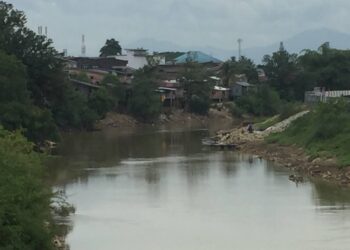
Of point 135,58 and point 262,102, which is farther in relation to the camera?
point 135,58

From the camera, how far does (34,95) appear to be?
3859cm

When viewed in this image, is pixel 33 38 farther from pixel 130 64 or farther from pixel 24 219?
pixel 130 64

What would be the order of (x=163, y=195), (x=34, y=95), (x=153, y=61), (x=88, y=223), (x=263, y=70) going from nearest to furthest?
(x=88, y=223)
(x=163, y=195)
(x=34, y=95)
(x=153, y=61)
(x=263, y=70)

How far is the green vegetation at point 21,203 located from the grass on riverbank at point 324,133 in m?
15.4

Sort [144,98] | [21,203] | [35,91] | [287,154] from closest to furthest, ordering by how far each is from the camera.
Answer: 1. [21,203]
2. [287,154]
3. [35,91]
4. [144,98]

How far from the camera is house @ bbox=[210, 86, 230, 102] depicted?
67.6 metres

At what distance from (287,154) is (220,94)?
118 feet

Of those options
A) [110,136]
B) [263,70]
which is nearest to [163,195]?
[110,136]

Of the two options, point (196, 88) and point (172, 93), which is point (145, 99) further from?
point (196, 88)

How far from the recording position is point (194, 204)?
20.5 m

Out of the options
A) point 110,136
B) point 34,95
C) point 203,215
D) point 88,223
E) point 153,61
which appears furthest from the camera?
point 153,61

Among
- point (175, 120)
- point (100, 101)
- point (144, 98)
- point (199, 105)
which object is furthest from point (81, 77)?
point (199, 105)

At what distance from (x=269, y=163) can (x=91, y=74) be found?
103ft

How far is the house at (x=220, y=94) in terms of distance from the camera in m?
67.6
